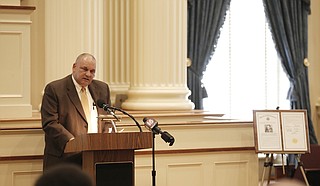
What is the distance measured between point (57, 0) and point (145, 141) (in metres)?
3.00

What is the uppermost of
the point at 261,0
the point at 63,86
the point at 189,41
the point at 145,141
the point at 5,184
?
the point at 261,0

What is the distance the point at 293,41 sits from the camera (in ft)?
31.9

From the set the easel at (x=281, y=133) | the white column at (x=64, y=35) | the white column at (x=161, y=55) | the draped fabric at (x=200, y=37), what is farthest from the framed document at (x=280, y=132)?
the draped fabric at (x=200, y=37)

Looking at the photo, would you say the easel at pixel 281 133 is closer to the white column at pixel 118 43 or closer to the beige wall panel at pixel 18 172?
the beige wall panel at pixel 18 172

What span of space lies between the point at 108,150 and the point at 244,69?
511cm

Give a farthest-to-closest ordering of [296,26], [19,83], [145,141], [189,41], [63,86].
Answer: [296,26] < [189,41] < [19,83] < [63,86] < [145,141]

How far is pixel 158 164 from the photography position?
639 centimetres

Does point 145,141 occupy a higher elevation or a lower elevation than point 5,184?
higher

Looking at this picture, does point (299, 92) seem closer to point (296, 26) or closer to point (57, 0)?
point (296, 26)

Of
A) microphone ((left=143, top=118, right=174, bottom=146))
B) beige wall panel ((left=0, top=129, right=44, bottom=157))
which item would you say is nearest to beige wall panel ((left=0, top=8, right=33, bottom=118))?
beige wall panel ((left=0, top=129, right=44, bottom=157))

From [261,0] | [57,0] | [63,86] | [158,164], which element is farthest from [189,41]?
[63,86]

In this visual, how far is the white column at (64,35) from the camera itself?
7391 millimetres

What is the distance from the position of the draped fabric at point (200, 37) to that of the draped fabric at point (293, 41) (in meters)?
0.93

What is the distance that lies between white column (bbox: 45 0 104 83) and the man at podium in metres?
1.99
